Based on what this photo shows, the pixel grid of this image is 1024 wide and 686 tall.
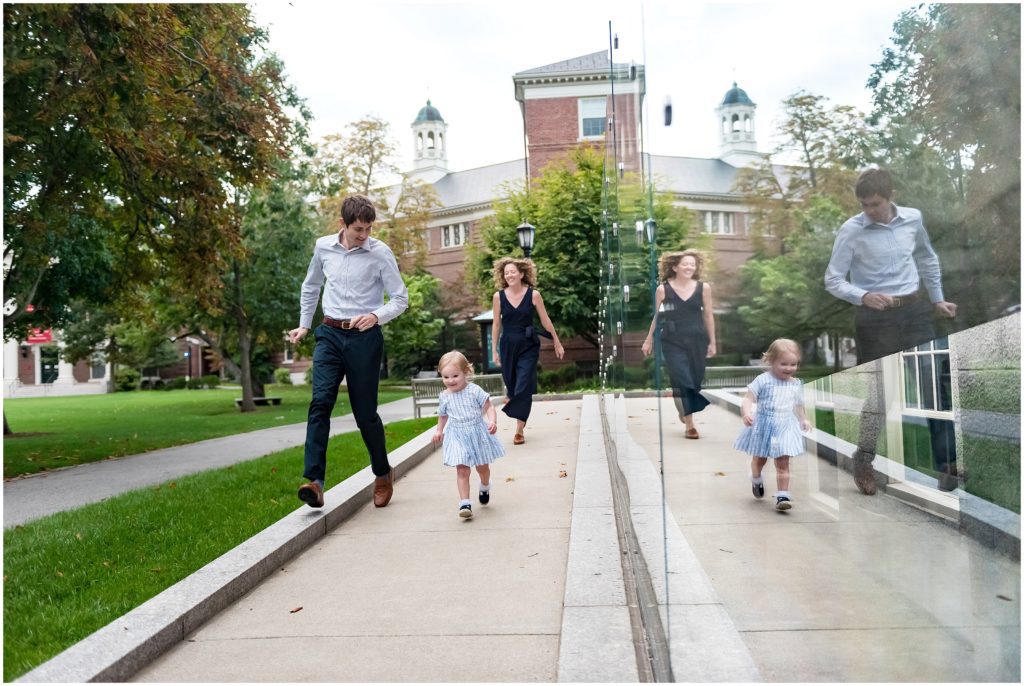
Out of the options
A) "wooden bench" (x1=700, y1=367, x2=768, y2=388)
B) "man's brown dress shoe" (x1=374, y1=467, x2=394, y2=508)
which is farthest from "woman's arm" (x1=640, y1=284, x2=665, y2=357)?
"man's brown dress shoe" (x1=374, y1=467, x2=394, y2=508)

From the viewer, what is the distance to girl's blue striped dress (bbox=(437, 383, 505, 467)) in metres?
5.81

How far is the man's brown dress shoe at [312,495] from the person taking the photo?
540 cm

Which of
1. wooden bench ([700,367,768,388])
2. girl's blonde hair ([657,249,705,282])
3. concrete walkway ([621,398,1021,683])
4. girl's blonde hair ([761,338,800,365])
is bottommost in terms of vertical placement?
concrete walkway ([621,398,1021,683])

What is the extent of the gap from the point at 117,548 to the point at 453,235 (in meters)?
55.8

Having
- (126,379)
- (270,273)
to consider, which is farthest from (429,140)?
(270,273)

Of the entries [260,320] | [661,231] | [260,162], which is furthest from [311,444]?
[260,320]

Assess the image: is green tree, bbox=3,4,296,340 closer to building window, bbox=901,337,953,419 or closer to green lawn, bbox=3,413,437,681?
green lawn, bbox=3,413,437,681

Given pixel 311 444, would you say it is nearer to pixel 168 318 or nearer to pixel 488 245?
pixel 168 318

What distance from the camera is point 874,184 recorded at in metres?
1.45

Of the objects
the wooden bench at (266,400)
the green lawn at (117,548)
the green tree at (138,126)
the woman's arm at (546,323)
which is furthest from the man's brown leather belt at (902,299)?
the wooden bench at (266,400)

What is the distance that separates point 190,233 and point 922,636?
13.1 m

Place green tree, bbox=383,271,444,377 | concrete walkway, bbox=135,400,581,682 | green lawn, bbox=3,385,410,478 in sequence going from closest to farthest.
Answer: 1. concrete walkway, bbox=135,400,581,682
2. green lawn, bbox=3,385,410,478
3. green tree, bbox=383,271,444,377

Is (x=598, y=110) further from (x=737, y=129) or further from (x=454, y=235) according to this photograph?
(x=454, y=235)

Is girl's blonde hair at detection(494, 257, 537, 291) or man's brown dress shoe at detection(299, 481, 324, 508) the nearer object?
man's brown dress shoe at detection(299, 481, 324, 508)
